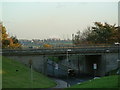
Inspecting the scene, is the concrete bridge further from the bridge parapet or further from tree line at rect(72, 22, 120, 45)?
tree line at rect(72, 22, 120, 45)

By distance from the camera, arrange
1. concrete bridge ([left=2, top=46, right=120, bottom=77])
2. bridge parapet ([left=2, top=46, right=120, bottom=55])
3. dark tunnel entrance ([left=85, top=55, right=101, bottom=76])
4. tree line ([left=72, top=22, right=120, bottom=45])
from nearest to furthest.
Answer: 1. bridge parapet ([left=2, top=46, right=120, bottom=55])
2. concrete bridge ([left=2, top=46, right=120, bottom=77])
3. dark tunnel entrance ([left=85, top=55, right=101, bottom=76])
4. tree line ([left=72, top=22, right=120, bottom=45])

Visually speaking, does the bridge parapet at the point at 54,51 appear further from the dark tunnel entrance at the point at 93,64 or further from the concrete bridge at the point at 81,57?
the dark tunnel entrance at the point at 93,64

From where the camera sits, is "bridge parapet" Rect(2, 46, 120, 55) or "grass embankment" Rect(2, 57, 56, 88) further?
"bridge parapet" Rect(2, 46, 120, 55)

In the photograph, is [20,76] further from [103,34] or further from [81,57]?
[103,34]

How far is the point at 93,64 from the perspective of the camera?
79.1m

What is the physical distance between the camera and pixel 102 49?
7588 cm

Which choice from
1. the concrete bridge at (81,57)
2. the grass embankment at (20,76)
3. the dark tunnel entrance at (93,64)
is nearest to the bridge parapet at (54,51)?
the concrete bridge at (81,57)

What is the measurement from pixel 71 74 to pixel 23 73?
2565 centimetres

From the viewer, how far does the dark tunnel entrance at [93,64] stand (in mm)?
78688

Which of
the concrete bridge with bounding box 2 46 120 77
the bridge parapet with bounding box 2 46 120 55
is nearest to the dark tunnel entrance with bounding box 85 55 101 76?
the concrete bridge with bounding box 2 46 120 77

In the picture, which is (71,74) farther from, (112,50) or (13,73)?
(13,73)

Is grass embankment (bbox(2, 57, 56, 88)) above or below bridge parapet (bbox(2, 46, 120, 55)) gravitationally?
below

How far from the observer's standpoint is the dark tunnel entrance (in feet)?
258

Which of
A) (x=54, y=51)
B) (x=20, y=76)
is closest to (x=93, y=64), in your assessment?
(x=54, y=51)
